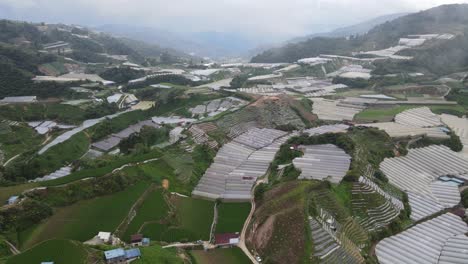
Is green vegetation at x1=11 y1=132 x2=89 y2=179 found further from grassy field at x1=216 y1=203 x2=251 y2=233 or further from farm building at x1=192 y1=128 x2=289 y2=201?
grassy field at x1=216 y1=203 x2=251 y2=233

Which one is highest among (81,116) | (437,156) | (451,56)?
(451,56)

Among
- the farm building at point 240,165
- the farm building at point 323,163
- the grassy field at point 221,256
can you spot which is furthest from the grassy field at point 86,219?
the farm building at point 323,163

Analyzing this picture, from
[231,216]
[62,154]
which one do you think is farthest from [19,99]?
[231,216]

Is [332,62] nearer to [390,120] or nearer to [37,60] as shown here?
[390,120]

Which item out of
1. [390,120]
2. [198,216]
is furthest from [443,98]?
[198,216]

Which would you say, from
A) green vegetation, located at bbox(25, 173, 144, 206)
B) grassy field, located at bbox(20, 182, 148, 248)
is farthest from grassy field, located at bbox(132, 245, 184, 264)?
green vegetation, located at bbox(25, 173, 144, 206)

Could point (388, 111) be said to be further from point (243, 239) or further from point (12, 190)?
point (12, 190)
